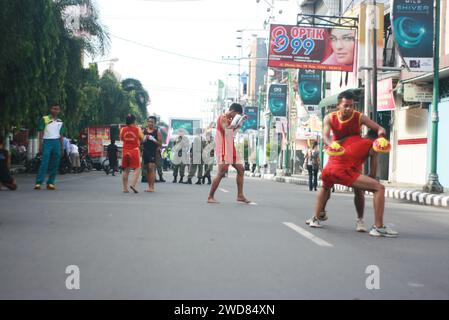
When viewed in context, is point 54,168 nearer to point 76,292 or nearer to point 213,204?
point 213,204

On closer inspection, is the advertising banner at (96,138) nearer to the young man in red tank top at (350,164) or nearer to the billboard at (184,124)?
the billboard at (184,124)

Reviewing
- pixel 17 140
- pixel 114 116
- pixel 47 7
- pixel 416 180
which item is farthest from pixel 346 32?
pixel 114 116

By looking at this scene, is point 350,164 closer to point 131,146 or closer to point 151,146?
point 131,146

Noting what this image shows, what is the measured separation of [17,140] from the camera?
4306 centimetres

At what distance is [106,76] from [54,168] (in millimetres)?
44614

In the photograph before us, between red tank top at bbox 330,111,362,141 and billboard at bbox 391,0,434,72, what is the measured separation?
42.3 ft

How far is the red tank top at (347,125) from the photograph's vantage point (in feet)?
29.0

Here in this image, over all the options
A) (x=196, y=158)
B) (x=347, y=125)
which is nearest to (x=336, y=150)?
(x=347, y=125)

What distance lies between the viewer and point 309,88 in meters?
40.4

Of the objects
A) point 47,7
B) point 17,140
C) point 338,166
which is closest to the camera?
point 338,166

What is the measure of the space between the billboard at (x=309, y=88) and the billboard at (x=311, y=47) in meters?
8.61

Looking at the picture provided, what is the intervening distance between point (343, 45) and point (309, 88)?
9.01 metres

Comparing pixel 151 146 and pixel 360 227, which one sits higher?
pixel 151 146

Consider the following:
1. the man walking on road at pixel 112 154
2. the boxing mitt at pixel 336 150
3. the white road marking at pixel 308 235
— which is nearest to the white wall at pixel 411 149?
the man walking on road at pixel 112 154
